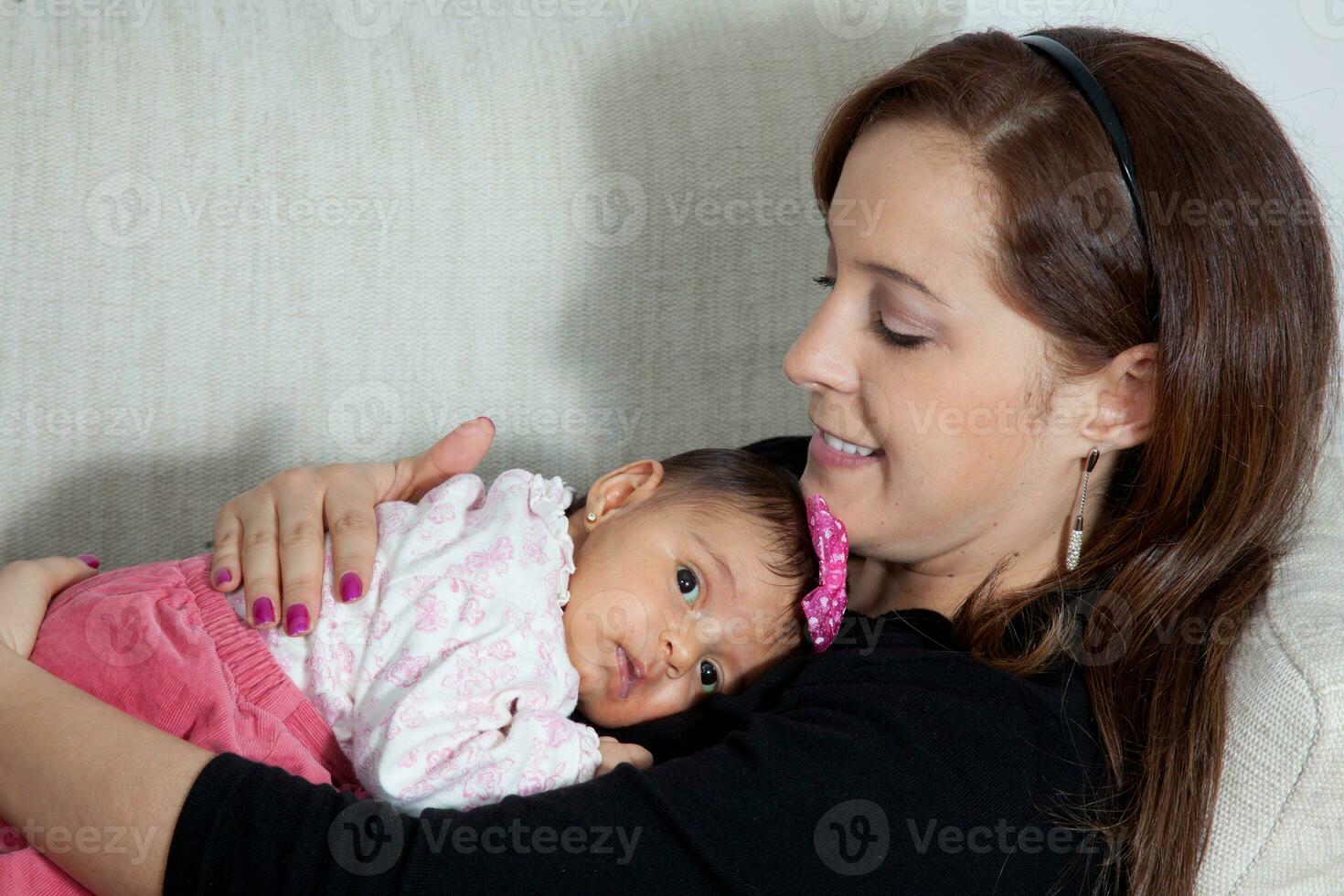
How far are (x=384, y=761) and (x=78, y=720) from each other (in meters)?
0.31

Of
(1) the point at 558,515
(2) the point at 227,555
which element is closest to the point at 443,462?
(1) the point at 558,515

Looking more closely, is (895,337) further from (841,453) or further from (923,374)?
(841,453)

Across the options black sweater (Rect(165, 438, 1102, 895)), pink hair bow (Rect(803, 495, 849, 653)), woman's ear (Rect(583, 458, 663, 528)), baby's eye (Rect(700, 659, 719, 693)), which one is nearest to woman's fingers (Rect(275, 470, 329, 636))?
black sweater (Rect(165, 438, 1102, 895))

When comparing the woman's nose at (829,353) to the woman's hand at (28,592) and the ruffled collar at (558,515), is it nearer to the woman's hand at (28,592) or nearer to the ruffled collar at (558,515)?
the ruffled collar at (558,515)

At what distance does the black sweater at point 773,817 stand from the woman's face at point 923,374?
244 mm

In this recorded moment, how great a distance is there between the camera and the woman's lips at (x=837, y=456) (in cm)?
152

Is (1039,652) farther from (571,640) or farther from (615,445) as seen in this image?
(615,445)

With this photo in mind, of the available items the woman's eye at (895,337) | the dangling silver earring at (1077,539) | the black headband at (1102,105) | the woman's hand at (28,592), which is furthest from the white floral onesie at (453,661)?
the black headband at (1102,105)

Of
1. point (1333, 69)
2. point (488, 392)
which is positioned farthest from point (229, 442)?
point (1333, 69)

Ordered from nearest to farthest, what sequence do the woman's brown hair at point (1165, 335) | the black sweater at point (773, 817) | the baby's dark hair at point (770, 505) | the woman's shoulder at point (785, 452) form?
the black sweater at point (773, 817) < the woman's brown hair at point (1165, 335) < the baby's dark hair at point (770, 505) < the woman's shoulder at point (785, 452)

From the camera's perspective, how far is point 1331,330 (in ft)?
4.79

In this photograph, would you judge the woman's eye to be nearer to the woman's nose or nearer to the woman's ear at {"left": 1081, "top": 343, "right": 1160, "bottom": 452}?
the woman's nose

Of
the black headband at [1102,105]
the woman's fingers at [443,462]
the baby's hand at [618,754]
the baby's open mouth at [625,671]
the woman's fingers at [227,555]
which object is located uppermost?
the black headband at [1102,105]

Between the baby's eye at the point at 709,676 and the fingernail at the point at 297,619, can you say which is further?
the baby's eye at the point at 709,676
